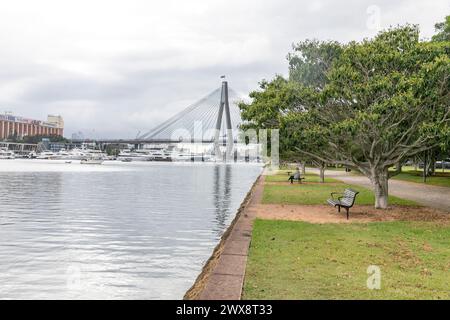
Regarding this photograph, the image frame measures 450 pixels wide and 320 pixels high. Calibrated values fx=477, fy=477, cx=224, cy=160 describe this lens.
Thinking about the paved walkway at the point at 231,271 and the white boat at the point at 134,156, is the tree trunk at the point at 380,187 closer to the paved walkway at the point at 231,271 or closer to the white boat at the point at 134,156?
the paved walkway at the point at 231,271

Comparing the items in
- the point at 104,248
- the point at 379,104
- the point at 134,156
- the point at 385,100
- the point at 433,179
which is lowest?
the point at 134,156

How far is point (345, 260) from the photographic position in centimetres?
952

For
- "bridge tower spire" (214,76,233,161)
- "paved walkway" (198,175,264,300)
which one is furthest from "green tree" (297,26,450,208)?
"bridge tower spire" (214,76,233,161)

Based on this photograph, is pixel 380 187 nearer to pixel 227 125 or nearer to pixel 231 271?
pixel 231 271

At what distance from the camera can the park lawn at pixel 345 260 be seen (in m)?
7.26

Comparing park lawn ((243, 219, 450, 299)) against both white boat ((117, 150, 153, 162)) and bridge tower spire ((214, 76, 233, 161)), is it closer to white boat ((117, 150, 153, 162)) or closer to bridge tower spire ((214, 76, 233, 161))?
bridge tower spire ((214, 76, 233, 161))

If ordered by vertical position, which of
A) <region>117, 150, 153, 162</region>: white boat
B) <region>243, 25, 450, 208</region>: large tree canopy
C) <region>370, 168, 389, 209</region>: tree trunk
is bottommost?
<region>117, 150, 153, 162</region>: white boat

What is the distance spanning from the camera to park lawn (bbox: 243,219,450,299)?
7.26 m

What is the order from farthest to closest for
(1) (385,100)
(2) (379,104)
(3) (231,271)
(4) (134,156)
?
(4) (134,156) < (2) (379,104) < (1) (385,100) < (3) (231,271)

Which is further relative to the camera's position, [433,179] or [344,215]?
[433,179]

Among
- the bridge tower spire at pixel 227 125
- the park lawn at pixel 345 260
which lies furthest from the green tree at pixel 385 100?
the bridge tower spire at pixel 227 125

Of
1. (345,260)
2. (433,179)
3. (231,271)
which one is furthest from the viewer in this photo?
(433,179)

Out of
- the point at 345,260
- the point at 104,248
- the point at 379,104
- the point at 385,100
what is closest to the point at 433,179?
the point at 379,104

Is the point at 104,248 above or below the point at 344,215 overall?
below
